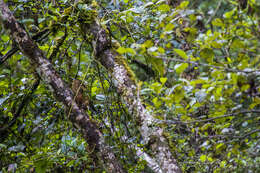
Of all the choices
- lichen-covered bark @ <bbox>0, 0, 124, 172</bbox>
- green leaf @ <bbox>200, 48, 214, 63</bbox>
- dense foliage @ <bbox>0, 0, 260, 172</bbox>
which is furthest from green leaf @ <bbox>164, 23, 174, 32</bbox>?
lichen-covered bark @ <bbox>0, 0, 124, 172</bbox>

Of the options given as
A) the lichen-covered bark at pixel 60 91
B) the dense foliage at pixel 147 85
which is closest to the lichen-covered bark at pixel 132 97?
the dense foliage at pixel 147 85

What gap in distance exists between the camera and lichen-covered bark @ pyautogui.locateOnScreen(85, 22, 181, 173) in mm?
1517

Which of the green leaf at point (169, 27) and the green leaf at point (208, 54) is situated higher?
the green leaf at point (169, 27)

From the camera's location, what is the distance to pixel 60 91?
1.53 metres

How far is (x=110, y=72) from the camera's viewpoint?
5.82 feet

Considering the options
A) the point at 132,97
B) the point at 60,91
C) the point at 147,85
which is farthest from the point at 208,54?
the point at 60,91

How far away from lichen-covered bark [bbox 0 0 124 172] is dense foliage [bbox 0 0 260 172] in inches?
3.1

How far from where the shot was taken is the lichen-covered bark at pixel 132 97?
152 centimetres

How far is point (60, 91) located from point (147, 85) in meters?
0.84

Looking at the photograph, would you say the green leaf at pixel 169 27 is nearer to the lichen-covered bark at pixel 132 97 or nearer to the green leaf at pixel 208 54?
the green leaf at pixel 208 54

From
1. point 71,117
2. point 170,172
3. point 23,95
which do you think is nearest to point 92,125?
point 71,117

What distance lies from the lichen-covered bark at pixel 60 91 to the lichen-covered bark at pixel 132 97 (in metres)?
0.27

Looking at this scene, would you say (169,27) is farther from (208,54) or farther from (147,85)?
(147,85)

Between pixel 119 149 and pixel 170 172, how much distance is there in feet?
3.38
